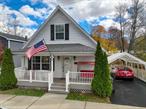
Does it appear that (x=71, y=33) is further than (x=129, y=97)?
Yes

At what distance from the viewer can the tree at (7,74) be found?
565 inches

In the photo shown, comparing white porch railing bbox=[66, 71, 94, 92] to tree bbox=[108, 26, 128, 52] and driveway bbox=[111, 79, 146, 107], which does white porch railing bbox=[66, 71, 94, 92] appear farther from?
tree bbox=[108, 26, 128, 52]

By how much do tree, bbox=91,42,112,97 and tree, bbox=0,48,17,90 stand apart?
6335 millimetres

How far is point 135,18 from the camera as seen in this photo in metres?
37.2

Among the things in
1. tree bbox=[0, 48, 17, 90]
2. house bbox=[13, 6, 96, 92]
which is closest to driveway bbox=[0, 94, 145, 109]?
tree bbox=[0, 48, 17, 90]

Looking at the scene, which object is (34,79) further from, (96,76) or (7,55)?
(96,76)

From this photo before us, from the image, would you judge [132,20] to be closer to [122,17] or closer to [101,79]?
[122,17]

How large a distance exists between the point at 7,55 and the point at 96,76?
717 centimetres

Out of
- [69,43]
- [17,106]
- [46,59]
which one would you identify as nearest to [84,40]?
[69,43]

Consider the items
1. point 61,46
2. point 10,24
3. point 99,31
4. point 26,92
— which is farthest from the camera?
point 10,24

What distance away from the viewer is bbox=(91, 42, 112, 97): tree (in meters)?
12.9

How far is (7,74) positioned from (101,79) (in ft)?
23.6

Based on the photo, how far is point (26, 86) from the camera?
15211 millimetres

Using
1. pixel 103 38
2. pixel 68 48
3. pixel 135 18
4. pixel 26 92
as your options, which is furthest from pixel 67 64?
pixel 103 38
